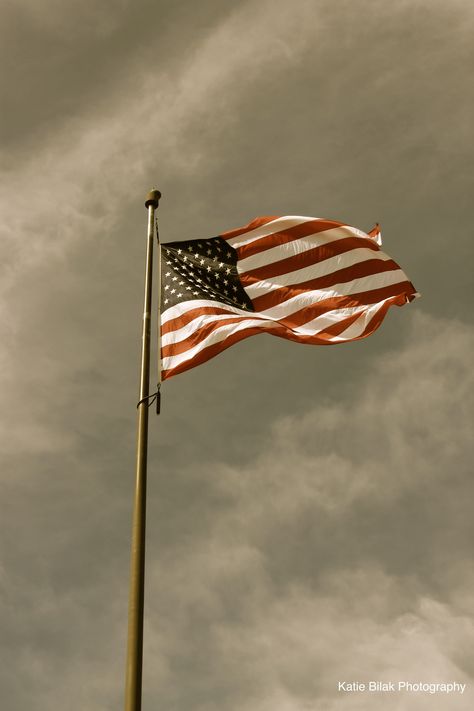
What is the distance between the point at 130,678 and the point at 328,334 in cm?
820

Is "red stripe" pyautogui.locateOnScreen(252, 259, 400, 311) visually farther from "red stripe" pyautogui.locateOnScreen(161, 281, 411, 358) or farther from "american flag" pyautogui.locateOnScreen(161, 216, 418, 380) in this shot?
"red stripe" pyautogui.locateOnScreen(161, 281, 411, 358)

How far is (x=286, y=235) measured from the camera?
55.3 feet

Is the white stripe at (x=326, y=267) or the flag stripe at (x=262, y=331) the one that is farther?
the white stripe at (x=326, y=267)

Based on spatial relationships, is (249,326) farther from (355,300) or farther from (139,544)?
(139,544)

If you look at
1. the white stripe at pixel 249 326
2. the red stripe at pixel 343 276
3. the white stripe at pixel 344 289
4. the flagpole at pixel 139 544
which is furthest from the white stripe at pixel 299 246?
the flagpole at pixel 139 544

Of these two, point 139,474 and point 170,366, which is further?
point 170,366

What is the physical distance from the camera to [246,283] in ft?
52.5

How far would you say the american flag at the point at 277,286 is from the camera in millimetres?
14156

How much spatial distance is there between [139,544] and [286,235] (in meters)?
8.64

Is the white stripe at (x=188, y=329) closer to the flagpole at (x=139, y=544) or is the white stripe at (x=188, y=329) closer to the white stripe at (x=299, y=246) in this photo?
the flagpole at (x=139, y=544)

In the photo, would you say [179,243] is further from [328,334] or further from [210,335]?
[328,334]

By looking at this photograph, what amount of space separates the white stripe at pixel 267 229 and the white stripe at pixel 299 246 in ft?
1.15

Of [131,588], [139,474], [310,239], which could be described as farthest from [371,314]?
[131,588]

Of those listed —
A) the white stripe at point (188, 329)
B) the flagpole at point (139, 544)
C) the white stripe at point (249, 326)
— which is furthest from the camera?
the white stripe at point (188, 329)
